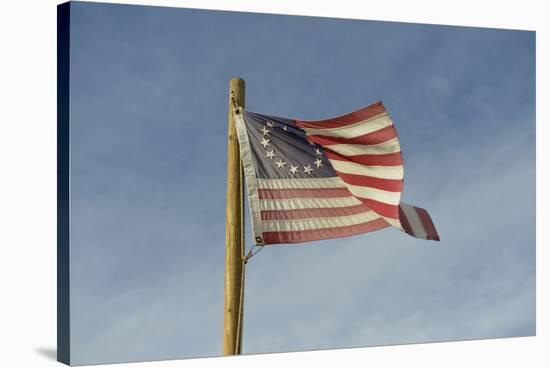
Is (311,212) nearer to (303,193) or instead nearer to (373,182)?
(303,193)

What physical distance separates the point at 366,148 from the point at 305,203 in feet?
2.87

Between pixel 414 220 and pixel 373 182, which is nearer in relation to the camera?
pixel 373 182

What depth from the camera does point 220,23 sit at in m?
9.59

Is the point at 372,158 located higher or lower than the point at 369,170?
higher

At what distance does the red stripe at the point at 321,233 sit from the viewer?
9.46 m

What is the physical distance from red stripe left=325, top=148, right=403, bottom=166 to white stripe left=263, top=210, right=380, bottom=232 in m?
0.44

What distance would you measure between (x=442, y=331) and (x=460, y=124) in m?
1.79

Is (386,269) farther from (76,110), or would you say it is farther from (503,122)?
(76,110)

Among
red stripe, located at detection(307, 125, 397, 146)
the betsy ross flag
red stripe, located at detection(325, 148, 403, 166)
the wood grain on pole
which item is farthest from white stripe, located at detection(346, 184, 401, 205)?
the wood grain on pole

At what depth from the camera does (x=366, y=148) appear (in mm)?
10078

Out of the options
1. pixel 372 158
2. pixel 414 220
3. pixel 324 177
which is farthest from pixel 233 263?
pixel 414 220

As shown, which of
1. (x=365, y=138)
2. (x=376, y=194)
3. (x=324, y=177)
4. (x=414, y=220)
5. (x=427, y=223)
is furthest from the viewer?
(x=427, y=223)

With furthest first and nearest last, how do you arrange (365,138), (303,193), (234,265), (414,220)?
(414,220) < (365,138) < (303,193) < (234,265)

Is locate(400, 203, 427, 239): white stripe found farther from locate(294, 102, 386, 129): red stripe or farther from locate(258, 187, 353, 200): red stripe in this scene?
locate(294, 102, 386, 129): red stripe
